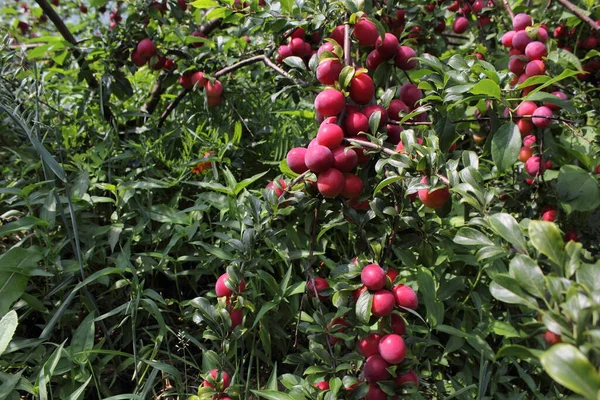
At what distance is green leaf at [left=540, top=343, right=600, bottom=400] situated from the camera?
42cm

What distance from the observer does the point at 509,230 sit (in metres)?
0.63

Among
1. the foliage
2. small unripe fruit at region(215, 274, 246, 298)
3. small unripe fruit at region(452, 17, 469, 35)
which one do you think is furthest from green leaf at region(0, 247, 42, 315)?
small unripe fruit at region(452, 17, 469, 35)

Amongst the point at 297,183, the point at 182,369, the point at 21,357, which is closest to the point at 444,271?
the point at 297,183

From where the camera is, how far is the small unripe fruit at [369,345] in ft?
2.65

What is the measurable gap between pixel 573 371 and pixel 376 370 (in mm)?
392

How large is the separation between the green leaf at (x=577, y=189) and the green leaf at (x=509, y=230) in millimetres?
542

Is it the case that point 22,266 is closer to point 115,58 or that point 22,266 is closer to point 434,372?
point 115,58

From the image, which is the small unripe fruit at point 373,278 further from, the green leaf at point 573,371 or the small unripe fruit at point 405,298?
the green leaf at point 573,371

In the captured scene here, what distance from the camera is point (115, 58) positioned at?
155cm

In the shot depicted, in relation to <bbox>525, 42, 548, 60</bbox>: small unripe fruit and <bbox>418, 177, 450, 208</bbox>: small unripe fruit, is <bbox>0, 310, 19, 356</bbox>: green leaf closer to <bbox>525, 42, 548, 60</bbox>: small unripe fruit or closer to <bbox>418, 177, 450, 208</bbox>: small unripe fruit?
<bbox>418, 177, 450, 208</bbox>: small unripe fruit

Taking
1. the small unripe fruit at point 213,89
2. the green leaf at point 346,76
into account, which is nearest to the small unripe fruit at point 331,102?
the green leaf at point 346,76

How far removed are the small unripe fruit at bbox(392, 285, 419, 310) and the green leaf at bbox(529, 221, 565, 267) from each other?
27cm

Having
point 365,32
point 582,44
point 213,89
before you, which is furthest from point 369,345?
point 582,44

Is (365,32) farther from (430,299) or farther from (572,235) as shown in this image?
(572,235)
